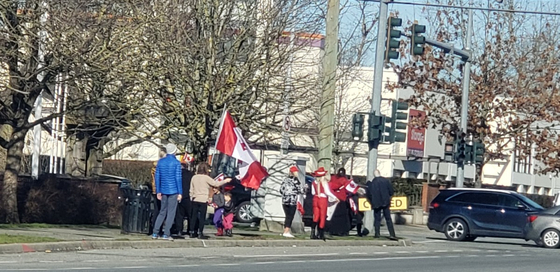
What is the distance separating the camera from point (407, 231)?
3353 centimetres

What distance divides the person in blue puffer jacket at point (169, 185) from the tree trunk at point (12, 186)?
19.5 ft

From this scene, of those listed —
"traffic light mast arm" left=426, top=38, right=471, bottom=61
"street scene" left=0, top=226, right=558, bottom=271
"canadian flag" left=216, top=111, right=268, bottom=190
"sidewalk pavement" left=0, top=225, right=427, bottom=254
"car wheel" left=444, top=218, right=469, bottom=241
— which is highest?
"traffic light mast arm" left=426, top=38, right=471, bottom=61

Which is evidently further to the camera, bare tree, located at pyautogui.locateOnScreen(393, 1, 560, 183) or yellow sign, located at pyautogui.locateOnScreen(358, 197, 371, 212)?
bare tree, located at pyautogui.locateOnScreen(393, 1, 560, 183)

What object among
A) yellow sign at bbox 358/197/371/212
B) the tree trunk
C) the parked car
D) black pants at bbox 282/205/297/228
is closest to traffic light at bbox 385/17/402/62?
yellow sign at bbox 358/197/371/212

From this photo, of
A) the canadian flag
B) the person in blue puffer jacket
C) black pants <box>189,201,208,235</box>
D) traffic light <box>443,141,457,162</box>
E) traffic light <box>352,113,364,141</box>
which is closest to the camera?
the person in blue puffer jacket

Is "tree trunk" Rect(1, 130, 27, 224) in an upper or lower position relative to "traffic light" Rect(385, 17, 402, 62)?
lower

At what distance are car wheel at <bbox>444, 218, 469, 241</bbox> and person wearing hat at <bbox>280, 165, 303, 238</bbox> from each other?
7.68 m

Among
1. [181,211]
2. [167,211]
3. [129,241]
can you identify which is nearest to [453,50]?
[181,211]

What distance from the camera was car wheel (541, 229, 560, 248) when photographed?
2619 centimetres

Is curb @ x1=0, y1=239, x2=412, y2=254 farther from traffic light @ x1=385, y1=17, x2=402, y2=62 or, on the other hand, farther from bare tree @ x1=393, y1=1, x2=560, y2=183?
bare tree @ x1=393, y1=1, x2=560, y2=183

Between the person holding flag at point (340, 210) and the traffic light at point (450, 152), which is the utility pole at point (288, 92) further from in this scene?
the traffic light at point (450, 152)

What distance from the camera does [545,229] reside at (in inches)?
1037

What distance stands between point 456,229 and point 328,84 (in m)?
6.85

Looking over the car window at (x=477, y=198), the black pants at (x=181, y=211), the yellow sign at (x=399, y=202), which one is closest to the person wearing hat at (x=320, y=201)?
the black pants at (x=181, y=211)
